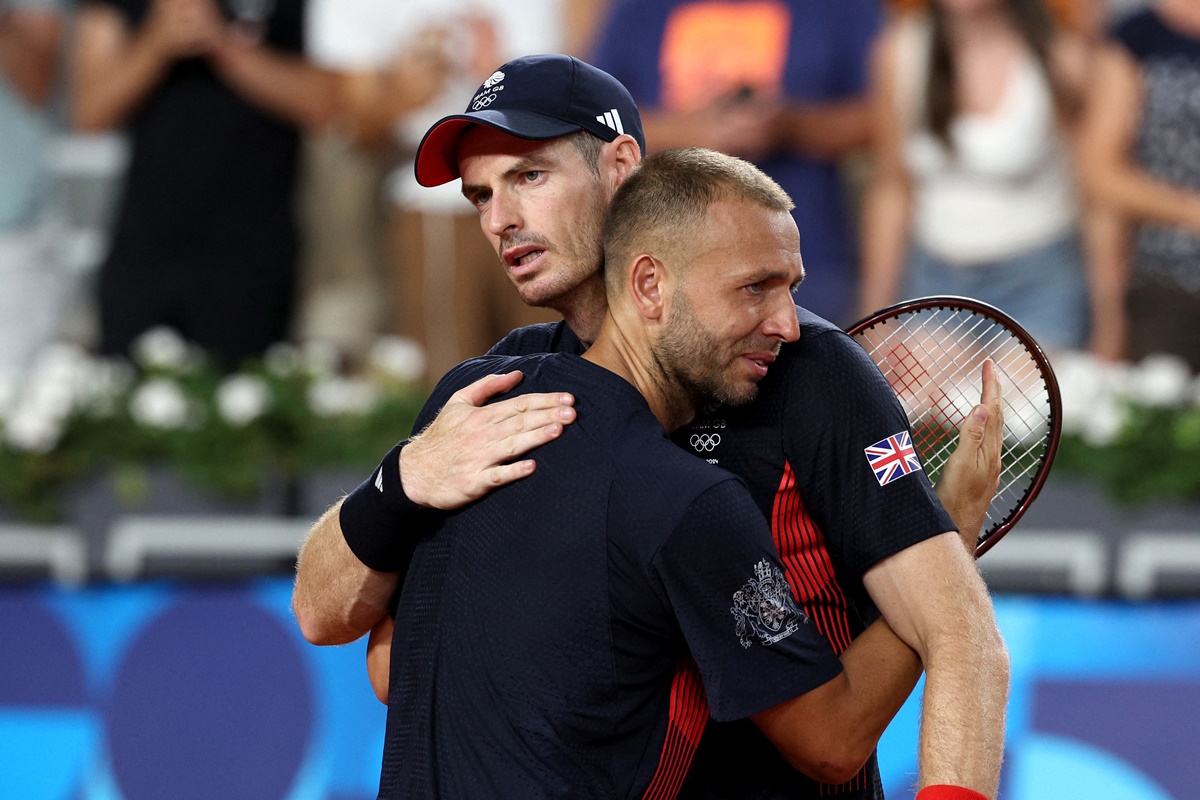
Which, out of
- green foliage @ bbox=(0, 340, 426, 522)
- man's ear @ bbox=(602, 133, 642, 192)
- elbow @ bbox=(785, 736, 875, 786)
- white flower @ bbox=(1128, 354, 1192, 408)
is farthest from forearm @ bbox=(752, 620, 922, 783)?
green foliage @ bbox=(0, 340, 426, 522)

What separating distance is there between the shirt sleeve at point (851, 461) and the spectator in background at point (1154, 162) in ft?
12.9

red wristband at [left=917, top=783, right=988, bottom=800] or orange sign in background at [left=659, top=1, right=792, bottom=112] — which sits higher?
orange sign in background at [left=659, top=1, right=792, bottom=112]

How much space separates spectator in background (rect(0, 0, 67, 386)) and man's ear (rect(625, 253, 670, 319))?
496cm

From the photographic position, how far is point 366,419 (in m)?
5.52

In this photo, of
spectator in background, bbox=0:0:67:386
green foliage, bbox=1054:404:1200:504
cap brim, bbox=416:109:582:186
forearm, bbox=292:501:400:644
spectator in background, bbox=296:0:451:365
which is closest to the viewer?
Answer: forearm, bbox=292:501:400:644

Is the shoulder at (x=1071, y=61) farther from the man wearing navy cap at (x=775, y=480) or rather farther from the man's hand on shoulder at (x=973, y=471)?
the man's hand on shoulder at (x=973, y=471)

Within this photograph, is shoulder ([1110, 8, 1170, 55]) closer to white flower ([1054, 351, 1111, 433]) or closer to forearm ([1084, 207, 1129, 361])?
forearm ([1084, 207, 1129, 361])

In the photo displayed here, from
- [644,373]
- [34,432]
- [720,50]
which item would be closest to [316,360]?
[34,432]

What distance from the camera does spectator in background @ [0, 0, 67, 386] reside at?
6602mm

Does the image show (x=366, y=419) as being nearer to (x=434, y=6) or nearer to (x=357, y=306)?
(x=357, y=306)

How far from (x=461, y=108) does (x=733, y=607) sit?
14.8ft

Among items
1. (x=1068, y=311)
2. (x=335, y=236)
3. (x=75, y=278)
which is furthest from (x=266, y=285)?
(x=1068, y=311)

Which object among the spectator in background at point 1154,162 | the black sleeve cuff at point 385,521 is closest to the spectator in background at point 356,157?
the spectator in background at point 1154,162

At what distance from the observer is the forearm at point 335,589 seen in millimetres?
2449
